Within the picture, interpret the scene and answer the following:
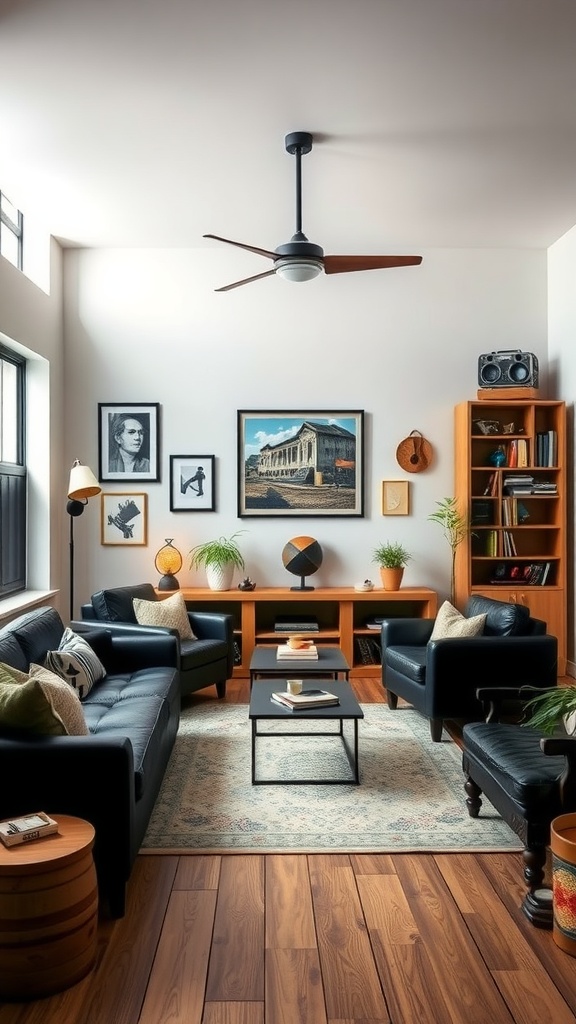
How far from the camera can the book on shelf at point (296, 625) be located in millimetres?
6356

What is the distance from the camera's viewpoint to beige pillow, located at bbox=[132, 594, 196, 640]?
5.61 meters

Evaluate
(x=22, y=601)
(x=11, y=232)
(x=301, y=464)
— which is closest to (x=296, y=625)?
(x=301, y=464)

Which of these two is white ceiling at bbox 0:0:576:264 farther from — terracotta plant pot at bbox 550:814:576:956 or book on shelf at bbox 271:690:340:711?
terracotta plant pot at bbox 550:814:576:956

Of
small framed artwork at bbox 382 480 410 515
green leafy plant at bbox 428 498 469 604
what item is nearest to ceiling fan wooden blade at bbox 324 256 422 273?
small framed artwork at bbox 382 480 410 515

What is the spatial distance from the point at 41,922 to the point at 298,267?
132 inches

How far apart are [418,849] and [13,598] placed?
359cm

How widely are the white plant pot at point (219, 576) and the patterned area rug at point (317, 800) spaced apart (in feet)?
5.32

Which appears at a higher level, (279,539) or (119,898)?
(279,539)

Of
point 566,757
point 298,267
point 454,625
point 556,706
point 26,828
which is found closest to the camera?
point 26,828

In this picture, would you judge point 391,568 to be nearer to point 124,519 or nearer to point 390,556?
point 390,556

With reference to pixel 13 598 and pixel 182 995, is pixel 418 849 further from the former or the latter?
pixel 13 598

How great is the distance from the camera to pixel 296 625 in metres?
6.41

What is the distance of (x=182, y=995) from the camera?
2305mm

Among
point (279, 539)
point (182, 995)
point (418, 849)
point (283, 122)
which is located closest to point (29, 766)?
point (182, 995)
